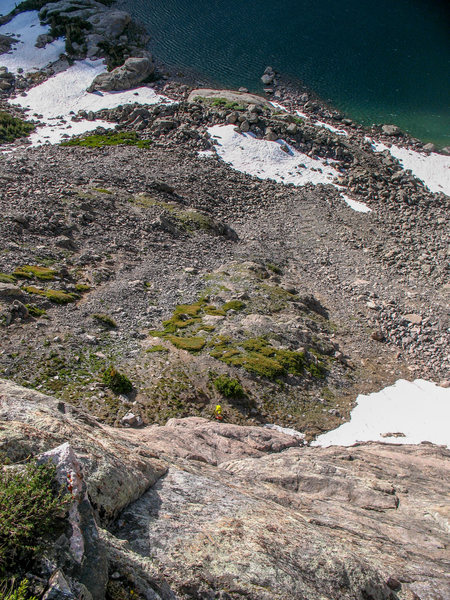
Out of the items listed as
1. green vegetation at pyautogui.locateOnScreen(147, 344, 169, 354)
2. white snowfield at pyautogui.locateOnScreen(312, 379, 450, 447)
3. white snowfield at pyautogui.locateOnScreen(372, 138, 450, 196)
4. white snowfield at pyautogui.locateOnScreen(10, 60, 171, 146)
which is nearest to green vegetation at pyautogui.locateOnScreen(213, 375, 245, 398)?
green vegetation at pyautogui.locateOnScreen(147, 344, 169, 354)

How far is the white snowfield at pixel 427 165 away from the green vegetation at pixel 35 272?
6050cm

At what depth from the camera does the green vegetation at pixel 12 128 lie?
6531 cm

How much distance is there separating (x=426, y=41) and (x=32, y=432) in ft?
442

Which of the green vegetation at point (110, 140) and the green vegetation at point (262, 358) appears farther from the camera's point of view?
the green vegetation at point (110, 140)

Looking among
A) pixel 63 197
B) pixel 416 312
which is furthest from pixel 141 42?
pixel 416 312

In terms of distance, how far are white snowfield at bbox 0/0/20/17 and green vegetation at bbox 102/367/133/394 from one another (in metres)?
136

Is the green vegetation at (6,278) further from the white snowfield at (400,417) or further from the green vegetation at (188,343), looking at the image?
the white snowfield at (400,417)

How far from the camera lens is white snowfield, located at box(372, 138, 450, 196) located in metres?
67.7

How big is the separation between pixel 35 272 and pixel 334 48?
341ft

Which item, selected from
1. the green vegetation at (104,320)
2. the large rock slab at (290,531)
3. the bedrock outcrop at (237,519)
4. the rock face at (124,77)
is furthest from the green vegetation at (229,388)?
the rock face at (124,77)

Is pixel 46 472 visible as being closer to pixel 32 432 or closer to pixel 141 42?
pixel 32 432

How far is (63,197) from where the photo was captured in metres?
41.4

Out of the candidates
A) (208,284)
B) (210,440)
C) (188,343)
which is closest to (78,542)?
(210,440)

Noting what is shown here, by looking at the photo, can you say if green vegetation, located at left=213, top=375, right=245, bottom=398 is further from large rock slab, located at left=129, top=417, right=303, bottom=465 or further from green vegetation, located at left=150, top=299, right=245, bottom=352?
large rock slab, located at left=129, top=417, right=303, bottom=465
